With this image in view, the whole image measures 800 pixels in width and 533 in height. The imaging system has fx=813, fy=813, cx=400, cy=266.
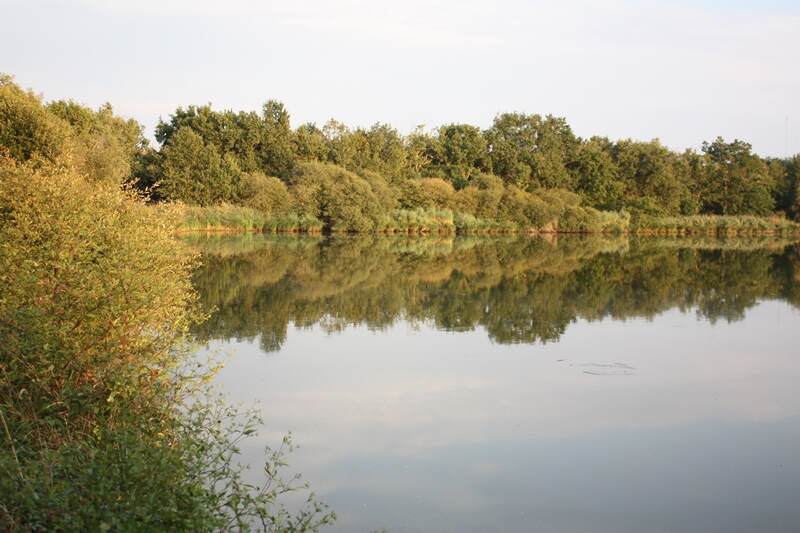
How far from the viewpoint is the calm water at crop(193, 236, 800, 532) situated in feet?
21.7

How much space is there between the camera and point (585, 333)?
15008mm

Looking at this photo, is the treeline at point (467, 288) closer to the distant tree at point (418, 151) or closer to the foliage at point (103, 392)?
the foliage at point (103, 392)

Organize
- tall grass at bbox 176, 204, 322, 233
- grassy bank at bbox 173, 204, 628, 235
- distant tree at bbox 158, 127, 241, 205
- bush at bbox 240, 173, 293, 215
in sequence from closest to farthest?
tall grass at bbox 176, 204, 322, 233
grassy bank at bbox 173, 204, 628, 235
distant tree at bbox 158, 127, 241, 205
bush at bbox 240, 173, 293, 215

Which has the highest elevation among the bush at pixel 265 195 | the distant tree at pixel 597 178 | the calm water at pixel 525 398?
the distant tree at pixel 597 178

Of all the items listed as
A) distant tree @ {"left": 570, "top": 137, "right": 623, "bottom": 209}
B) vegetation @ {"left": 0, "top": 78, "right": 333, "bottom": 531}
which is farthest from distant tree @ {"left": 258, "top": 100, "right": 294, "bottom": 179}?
vegetation @ {"left": 0, "top": 78, "right": 333, "bottom": 531}

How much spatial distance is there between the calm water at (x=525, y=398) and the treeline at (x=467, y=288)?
13cm

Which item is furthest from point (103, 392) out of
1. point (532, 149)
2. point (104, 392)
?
point (532, 149)

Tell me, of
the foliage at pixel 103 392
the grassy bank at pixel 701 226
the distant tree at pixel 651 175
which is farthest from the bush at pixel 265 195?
the foliage at pixel 103 392

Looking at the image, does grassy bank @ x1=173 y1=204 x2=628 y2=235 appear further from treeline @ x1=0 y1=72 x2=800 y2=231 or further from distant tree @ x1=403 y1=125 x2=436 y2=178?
distant tree @ x1=403 y1=125 x2=436 y2=178

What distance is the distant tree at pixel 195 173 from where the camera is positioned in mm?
52938

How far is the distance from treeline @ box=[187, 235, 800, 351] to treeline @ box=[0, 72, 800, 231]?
42.3 feet

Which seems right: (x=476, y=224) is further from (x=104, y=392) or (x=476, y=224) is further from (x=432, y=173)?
(x=104, y=392)

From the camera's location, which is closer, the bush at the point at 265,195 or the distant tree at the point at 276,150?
the bush at the point at 265,195

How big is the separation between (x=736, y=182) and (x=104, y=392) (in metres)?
72.1
